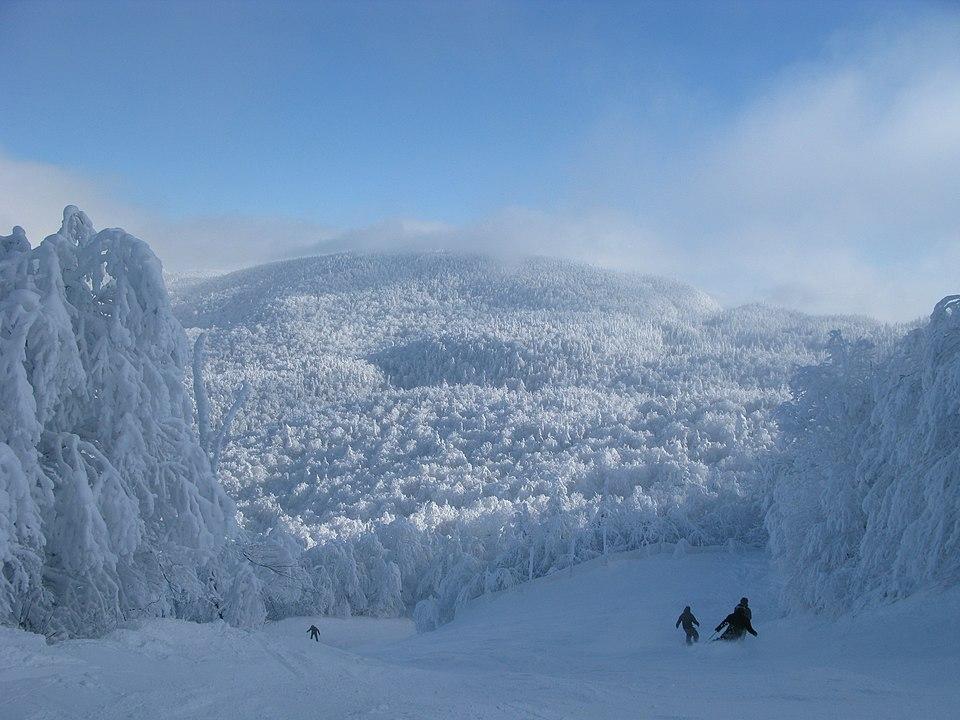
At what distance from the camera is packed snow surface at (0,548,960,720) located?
21.3 feet

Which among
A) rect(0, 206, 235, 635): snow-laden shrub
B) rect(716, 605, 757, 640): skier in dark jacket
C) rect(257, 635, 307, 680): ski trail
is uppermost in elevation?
rect(0, 206, 235, 635): snow-laden shrub

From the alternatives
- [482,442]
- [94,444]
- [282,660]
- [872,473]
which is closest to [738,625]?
[872,473]

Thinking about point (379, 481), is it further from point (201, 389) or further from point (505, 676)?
point (505, 676)

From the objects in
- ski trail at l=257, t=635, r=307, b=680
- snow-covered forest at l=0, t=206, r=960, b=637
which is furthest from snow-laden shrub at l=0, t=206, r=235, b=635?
ski trail at l=257, t=635, r=307, b=680

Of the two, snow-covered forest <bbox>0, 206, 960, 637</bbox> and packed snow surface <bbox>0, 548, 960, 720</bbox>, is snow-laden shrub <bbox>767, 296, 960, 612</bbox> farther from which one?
packed snow surface <bbox>0, 548, 960, 720</bbox>

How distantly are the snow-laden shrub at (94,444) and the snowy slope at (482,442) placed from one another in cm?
278

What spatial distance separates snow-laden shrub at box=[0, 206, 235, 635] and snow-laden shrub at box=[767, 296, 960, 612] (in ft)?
38.2

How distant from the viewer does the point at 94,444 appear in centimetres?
942

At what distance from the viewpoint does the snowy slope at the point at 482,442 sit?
35.5 metres

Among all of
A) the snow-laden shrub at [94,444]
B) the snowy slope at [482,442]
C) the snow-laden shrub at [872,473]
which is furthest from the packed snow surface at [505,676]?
the snowy slope at [482,442]

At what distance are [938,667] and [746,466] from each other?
51.4m

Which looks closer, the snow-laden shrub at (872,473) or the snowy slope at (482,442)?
the snow-laden shrub at (872,473)

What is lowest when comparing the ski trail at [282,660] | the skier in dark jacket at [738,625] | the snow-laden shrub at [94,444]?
the skier in dark jacket at [738,625]

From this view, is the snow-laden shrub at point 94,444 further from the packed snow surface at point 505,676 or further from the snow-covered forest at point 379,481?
the packed snow surface at point 505,676
